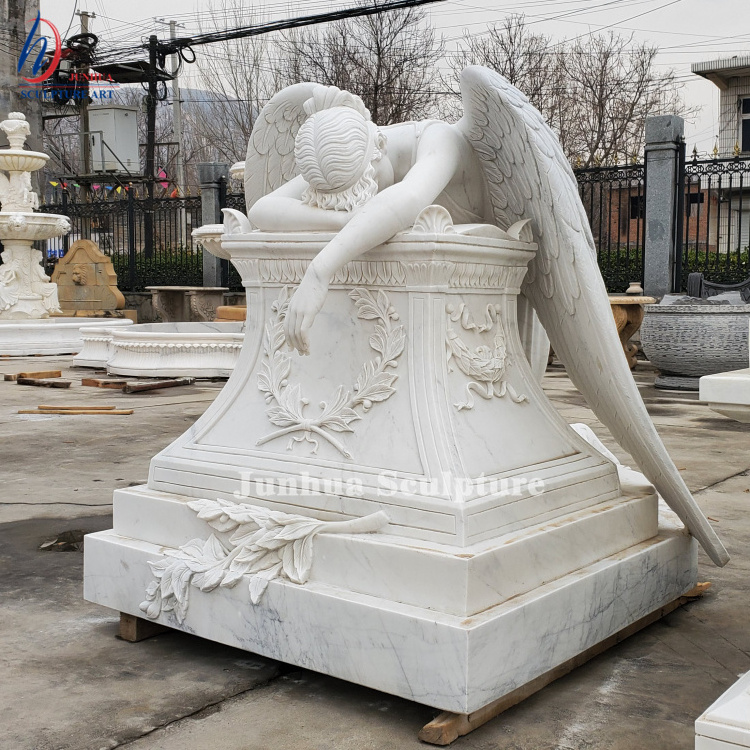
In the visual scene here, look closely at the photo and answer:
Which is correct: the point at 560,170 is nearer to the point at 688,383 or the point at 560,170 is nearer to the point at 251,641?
the point at 251,641

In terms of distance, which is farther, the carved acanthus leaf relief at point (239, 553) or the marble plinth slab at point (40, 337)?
the marble plinth slab at point (40, 337)

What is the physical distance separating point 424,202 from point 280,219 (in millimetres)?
442

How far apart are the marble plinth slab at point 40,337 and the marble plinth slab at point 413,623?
1000 centimetres

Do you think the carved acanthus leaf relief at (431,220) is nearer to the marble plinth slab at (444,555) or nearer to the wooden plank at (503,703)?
the marble plinth slab at (444,555)

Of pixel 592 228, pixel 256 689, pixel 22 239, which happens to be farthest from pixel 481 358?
pixel 592 228

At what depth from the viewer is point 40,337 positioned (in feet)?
41.0

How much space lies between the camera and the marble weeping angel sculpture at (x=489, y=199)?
8.20 ft

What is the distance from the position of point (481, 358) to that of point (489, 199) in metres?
0.56

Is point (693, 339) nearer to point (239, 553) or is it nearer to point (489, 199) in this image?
point (489, 199)

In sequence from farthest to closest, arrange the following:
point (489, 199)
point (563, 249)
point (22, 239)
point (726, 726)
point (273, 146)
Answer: point (22, 239)
point (273, 146)
point (489, 199)
point (563, 249)
point (726, 726)

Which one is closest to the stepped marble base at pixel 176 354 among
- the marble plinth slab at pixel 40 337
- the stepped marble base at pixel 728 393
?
the marble plinth slab at pixel 40 337

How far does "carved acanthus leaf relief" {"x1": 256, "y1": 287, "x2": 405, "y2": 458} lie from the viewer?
248 cm

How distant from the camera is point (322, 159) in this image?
2562mm

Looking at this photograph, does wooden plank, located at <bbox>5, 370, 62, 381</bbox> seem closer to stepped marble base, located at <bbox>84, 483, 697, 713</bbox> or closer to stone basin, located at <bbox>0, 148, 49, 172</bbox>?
stone basin, located at <bbox>0, 148, 49, 172</bbox>
